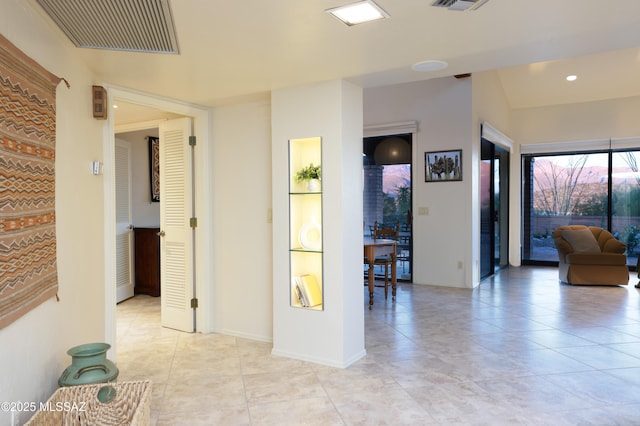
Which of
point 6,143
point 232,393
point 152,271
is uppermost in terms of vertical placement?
point 6,143

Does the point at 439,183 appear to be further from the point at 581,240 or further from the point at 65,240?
the point at 65,240

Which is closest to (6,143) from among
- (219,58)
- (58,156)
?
(58,156)

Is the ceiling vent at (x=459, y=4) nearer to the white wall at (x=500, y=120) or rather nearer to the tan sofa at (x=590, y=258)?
the white wall at (x=500, y=120)

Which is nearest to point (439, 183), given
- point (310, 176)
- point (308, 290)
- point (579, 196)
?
point (579, 196)

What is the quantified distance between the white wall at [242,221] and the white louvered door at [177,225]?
0.84 feet

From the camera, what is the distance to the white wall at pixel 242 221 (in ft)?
12.7

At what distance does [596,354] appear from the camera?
3520 mm

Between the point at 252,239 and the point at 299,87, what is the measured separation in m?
1.43

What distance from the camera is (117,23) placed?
2174 mm

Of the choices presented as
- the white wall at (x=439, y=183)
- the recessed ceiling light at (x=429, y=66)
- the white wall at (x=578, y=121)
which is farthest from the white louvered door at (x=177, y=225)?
the white wall at (x=578, y=121)

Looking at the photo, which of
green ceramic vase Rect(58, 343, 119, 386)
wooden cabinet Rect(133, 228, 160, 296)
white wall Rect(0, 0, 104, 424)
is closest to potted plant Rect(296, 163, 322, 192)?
white wall Rect(0, 0, 104, 424)

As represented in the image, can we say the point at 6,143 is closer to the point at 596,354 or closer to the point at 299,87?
the point at 299,87

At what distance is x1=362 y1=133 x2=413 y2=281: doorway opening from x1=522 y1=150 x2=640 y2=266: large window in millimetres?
3130

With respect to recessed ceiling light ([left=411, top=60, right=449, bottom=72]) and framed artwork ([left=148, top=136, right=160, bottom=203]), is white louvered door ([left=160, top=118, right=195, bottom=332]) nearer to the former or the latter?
framed artwork ([left=148, top=136, right=160, bottom=203])
